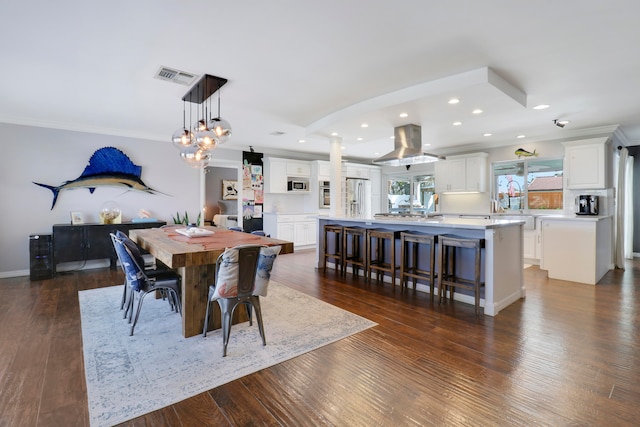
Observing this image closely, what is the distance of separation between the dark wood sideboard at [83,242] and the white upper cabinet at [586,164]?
781 cm

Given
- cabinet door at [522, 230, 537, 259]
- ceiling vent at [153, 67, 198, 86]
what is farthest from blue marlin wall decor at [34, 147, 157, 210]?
cabinet door at [522, 230, 537, 259]

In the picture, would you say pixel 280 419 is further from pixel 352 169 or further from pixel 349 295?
pixel 352 169

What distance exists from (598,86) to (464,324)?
10.3ft

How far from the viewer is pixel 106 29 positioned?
2.42 m

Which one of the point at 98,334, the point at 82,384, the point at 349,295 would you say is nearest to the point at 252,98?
the point at 349,295

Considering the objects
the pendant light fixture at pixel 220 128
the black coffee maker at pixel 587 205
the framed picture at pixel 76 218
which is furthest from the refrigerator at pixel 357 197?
the framed picture at pixel 76 218

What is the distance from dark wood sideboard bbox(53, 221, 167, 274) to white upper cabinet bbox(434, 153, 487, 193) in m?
6.60

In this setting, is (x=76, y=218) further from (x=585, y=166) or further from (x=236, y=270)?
(x=585, y=166)

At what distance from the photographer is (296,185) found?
8.08 metres

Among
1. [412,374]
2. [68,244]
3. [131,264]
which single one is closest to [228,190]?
[68,244]

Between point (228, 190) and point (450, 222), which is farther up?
point (228, 190)

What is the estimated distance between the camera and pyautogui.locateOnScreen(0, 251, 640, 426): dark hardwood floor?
5.76 ft

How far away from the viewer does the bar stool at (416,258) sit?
149 inches

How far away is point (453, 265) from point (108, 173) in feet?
19.5
